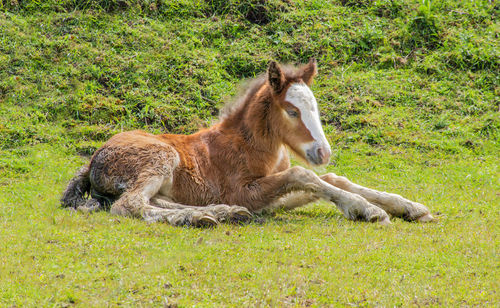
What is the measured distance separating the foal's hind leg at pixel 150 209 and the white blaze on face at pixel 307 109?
1.92 metres

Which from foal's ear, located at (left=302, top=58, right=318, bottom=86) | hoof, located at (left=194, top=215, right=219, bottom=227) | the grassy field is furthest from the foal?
the grassy field

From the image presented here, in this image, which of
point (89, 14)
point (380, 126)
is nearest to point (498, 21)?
point (380, 126)

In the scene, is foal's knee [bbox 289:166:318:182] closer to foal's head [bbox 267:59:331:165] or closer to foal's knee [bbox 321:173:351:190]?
foal's head [bbox 267:59:331:165]

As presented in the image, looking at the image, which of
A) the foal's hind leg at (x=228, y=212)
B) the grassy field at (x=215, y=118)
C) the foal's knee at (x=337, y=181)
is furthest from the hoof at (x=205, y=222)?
the foal's knee at (x=337, y=181)

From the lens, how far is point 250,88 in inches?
371

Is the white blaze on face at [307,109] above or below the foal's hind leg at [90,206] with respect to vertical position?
above

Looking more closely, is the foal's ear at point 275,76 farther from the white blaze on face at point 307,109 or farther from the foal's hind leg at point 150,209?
the foal's hind leg at point 150,209

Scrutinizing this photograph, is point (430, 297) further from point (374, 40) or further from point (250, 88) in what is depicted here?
point (374, 40)

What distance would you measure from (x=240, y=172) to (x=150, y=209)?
1.50 meters

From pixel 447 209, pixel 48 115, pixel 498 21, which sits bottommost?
pixel 48 115

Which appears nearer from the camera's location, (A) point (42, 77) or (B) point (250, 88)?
(B) point (250, 88)

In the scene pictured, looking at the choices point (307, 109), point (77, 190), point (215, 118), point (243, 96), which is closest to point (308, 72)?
point (307, 109)

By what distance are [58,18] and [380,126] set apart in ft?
30.8

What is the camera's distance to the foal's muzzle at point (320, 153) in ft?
26.6
